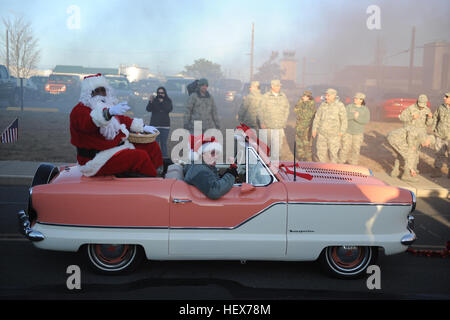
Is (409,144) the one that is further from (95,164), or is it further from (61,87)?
(61,87)

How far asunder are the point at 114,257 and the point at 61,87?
2677cm

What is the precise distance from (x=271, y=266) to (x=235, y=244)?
0.81 meters

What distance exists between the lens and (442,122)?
10.2 metres

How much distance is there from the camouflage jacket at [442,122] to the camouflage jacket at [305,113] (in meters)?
2.55

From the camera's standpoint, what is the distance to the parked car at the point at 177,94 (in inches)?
942

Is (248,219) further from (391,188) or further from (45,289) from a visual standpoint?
(45,289)

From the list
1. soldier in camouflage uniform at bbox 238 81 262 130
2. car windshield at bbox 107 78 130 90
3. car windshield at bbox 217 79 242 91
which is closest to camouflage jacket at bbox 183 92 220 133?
soldier in camouflage uniform at bbox 238 81 262 130

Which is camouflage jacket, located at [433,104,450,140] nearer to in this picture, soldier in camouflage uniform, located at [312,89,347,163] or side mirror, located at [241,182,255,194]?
soldier in camouflage uniform, located at [312,89,347,163]

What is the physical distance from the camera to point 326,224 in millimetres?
4707

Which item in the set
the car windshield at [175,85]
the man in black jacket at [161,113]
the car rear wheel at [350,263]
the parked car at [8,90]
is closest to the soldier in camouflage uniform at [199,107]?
the man in black jacket at [161,113]

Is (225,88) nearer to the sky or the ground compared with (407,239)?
nearer to the sky

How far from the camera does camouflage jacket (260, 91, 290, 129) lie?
36.2ft

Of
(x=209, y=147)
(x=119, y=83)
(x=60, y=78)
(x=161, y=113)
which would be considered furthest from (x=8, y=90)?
(x=209, y=147)
